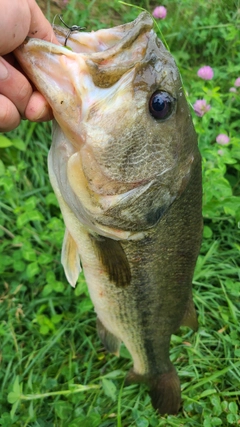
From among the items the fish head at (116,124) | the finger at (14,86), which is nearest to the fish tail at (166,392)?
the fish head at (116,124)

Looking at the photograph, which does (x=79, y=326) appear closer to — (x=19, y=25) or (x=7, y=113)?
(x=7, y=113)

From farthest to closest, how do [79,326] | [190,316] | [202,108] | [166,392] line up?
[79,326] → [202,108] → [166,392] → [190,316]

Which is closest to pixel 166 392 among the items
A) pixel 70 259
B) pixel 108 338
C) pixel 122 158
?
pixel 108 338

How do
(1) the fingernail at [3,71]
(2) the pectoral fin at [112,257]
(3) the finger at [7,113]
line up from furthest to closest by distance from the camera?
1. (2) the pectoral fin at [112,257]
2. (3) the finger at [7,113]
3. (1) the fingernail at [3,71]

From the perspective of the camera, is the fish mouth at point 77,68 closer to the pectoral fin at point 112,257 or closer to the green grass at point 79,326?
the pectoral fin at point 112,257

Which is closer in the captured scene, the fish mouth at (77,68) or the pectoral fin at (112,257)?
the fish mouth at (77,68)

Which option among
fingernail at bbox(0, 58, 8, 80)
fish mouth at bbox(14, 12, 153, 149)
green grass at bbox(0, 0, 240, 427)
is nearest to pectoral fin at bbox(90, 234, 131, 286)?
fish mouth at bbox(14, 12, 153, 149)
